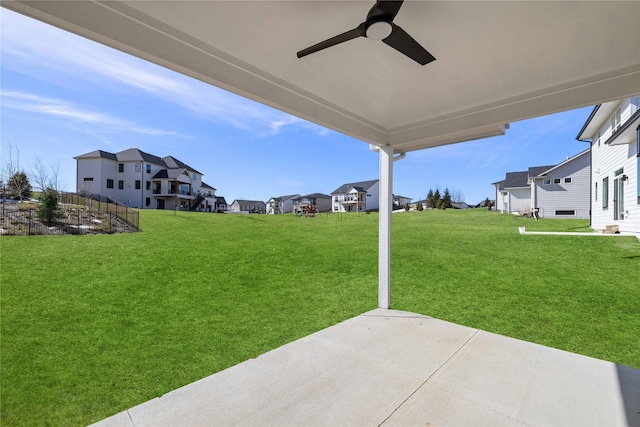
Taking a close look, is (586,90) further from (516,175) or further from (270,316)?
(516,175)

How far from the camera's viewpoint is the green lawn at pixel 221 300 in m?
2.75

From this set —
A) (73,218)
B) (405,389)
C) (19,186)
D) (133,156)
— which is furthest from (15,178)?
(133,156)

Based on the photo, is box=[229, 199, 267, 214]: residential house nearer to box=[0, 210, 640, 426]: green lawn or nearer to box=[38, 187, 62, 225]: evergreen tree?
box=[0, 210, 640, 426]: green lawn

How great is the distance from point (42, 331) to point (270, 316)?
270 centimetres

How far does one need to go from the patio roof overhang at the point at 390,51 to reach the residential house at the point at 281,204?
30.8 metres

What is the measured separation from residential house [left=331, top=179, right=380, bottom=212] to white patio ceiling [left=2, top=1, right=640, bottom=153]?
2576 centimetres

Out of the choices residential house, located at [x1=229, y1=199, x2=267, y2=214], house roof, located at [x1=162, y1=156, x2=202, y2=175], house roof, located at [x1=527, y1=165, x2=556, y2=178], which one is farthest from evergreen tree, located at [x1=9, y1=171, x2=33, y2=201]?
residential house, located at [x1=229, y1=199, x2=267, y2=214]

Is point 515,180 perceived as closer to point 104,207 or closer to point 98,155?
point 104,207

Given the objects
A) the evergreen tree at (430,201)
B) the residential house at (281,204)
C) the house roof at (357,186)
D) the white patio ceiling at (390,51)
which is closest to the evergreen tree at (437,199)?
the evergreen tree at (430,201)

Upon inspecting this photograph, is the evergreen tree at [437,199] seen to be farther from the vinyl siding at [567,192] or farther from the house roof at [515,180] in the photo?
the vinyl siding at [567,192]

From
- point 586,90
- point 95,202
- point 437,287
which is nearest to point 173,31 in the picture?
point 586,90

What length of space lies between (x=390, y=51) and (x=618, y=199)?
9085mm

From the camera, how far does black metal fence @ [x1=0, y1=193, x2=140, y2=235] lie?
502cm

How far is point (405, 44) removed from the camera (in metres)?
1.61
